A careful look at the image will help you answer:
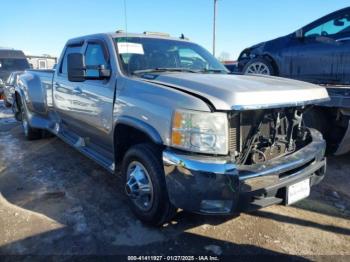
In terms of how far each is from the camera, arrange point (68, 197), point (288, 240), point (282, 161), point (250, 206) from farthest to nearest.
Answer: point (68, 197)
point (288, 240)
point (282, 161)
point (250, 206)

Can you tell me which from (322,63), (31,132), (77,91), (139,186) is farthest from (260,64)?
(31,132)

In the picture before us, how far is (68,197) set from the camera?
3.82 metres

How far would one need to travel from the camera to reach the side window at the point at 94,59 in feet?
11.8

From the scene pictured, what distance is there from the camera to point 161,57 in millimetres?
3773

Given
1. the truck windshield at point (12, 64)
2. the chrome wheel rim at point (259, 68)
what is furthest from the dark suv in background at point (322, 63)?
the truck windshield at point (12, 64)

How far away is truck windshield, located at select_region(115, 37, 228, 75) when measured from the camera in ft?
11.5

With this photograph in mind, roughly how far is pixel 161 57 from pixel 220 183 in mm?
1965

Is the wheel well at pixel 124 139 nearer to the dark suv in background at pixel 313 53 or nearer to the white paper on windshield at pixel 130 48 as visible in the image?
the white paper on windshield at pixel 130 48

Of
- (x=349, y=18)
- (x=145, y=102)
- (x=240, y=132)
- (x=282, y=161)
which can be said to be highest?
(x=349, y=18)

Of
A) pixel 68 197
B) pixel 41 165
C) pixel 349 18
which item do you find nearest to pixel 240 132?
pixel 68 197

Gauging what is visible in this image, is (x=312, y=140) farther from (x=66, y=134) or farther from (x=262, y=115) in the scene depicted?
(x=66, y=134)

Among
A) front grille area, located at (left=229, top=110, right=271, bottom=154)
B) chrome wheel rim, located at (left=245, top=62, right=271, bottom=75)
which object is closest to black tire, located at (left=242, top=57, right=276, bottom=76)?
chrome wheel rim, located at (left=245, top=62, right=271, bottom=75)

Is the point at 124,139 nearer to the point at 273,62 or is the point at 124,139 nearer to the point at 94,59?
the point at 94,59

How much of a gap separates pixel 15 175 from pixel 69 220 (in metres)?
1.83
